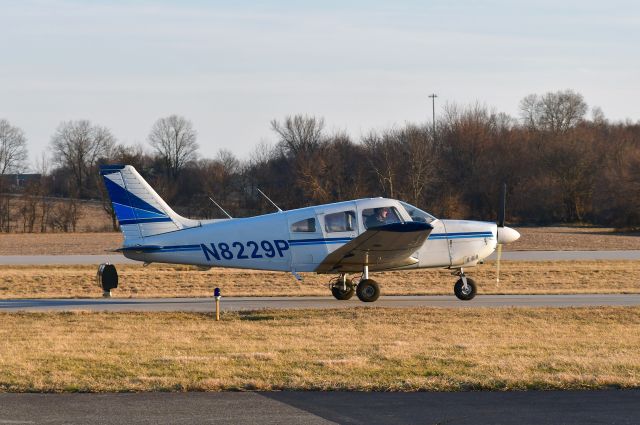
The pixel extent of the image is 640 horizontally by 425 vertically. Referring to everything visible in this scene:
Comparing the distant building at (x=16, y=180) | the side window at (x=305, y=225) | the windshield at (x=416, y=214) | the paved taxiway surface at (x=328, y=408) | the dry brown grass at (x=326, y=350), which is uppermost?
the distant building at (x=16, y=180)

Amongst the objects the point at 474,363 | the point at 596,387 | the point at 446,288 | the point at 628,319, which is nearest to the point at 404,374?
the point at 474,363

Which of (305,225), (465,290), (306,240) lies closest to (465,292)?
(465,290)

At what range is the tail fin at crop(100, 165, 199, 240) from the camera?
20219 mm

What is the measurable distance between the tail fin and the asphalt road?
51.3ft

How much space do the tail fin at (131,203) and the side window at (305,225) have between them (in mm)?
2840

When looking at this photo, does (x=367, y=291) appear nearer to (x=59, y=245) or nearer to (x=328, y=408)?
(x=328, y=408)

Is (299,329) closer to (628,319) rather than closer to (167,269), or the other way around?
(628,319)

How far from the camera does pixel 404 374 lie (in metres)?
11.5

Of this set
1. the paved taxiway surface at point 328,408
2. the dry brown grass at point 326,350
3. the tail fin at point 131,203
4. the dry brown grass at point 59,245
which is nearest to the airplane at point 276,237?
the tail fin at point 131,203

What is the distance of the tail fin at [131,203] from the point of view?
2022cm

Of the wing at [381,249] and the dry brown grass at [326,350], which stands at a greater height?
the wing at [381,249]

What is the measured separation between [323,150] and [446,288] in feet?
156

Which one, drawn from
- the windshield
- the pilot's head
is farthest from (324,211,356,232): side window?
the windshield

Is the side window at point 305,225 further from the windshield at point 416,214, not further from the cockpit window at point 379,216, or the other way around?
the windshield at point 416,214
